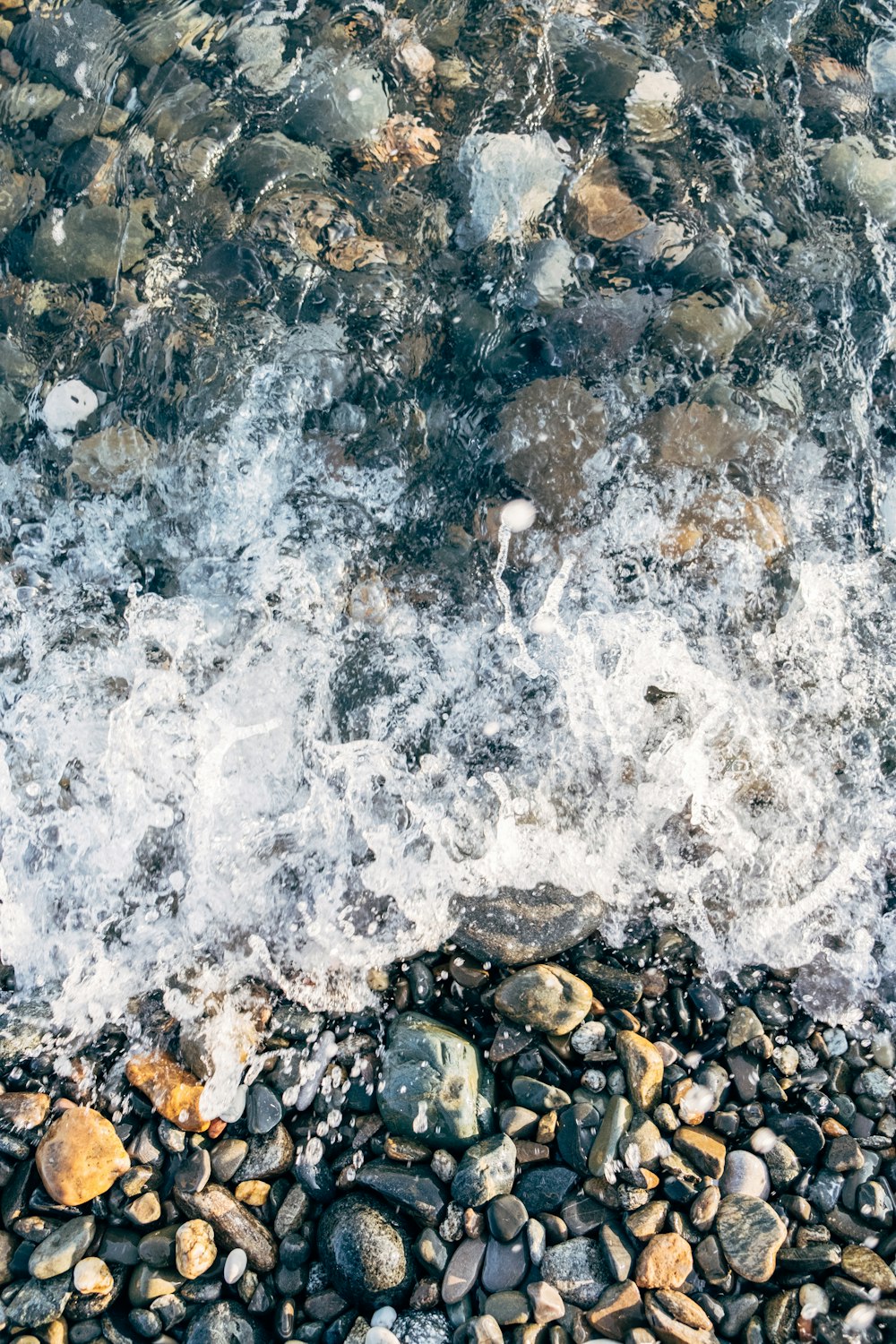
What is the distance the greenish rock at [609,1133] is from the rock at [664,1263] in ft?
0.65

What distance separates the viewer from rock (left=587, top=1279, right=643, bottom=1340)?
1926 mm

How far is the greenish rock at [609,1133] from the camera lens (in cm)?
210

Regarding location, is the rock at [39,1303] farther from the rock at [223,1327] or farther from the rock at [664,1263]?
the rock at [664,1263]

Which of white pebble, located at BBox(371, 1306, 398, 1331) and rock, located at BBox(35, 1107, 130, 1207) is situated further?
rock, located at BBox(35, 1107, 130, 1207)

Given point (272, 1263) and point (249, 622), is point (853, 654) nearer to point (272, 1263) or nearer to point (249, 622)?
point (249, 622)

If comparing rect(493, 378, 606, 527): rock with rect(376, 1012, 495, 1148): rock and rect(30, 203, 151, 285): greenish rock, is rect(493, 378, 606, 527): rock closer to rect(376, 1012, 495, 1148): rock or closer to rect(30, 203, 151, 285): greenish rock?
rect(30, 203, 151, 285): greenish rock

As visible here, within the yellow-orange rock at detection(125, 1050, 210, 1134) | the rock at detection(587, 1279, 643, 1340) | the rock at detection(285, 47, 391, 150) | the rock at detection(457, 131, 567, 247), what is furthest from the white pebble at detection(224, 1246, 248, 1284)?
the rock at detection(285, 47, 391, 150)

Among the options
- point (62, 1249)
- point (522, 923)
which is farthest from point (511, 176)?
point (62, 1249)

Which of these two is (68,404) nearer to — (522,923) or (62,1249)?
(522,923)

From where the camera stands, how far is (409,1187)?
2.08m

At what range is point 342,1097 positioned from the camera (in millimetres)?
2246

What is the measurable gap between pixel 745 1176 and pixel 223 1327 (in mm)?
1395

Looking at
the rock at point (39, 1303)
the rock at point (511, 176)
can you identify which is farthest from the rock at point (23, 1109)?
the rock at point (511, 176)

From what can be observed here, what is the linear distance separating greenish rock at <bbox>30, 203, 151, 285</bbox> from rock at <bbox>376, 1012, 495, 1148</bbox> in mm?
2955
